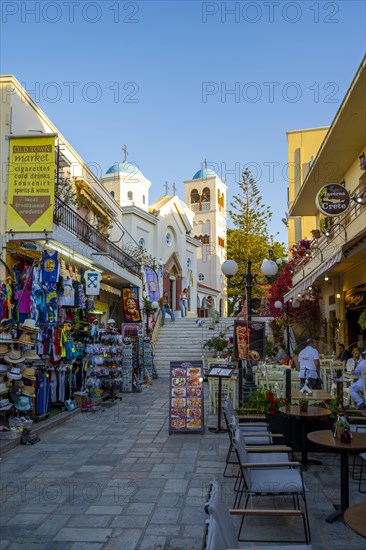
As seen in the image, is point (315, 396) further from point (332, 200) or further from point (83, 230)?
point (83, 230)

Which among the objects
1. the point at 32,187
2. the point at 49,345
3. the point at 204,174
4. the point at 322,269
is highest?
the point at 204,174

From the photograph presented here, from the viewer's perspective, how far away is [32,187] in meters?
10.2

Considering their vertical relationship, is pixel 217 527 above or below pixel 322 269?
below

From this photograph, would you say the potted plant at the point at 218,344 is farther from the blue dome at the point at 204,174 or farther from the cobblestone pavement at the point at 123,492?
the blue dome at the point at 204,174

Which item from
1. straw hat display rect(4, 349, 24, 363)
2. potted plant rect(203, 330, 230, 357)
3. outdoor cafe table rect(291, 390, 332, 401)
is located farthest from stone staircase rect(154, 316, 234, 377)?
straw hat display rect(4, 349, 24, 363)

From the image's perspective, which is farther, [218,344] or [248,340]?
[218,344]

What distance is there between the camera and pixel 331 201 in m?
12.4

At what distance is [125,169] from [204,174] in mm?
17470

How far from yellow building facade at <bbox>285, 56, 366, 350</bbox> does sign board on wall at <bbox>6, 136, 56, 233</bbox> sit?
6.22 metres

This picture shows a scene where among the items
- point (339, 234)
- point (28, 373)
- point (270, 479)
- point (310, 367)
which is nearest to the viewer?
point (270, 479)

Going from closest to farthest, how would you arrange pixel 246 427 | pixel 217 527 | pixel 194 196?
pixel 217 527 → pixel 246 427 → pixel 194 196

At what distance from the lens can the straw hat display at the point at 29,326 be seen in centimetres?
875

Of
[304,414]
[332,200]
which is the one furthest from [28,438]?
[332,200]

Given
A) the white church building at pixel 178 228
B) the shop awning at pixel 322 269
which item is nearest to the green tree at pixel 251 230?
the white church building at pixel 178 228
